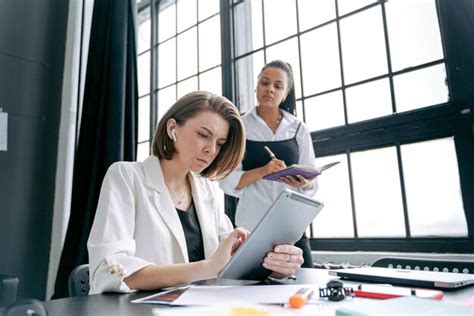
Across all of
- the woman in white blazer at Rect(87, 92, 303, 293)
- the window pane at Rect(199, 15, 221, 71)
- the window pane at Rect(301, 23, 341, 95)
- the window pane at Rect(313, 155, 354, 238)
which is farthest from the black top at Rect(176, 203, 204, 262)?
the window pane at Rect(199, 15, 221, 71)

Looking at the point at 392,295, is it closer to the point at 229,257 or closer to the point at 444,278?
the point at 444,278

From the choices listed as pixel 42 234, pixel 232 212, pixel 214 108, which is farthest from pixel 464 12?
pixel 42 234

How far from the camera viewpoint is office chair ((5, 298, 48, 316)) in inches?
19.9

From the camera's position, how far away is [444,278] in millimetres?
767

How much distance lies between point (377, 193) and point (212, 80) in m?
1.43

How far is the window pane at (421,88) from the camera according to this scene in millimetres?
1762

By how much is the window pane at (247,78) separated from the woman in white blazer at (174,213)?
1155mm

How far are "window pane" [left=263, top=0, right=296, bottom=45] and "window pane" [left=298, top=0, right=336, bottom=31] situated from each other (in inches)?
2.2

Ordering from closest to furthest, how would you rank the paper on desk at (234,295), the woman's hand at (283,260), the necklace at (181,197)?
the paper on desk at (234,295) < the woman's hand at (283,260) < the necklace at (181,197)

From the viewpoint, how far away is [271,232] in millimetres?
871

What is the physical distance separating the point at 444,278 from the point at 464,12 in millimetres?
1384

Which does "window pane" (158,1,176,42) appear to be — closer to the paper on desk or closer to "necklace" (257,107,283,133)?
"necklace" (257,107,283,133)

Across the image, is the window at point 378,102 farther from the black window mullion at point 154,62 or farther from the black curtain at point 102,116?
the black window mullion at point 154,62

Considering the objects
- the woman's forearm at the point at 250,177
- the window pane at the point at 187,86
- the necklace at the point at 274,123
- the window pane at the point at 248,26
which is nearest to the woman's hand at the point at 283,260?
the woman's forearm at the point at 250,177
